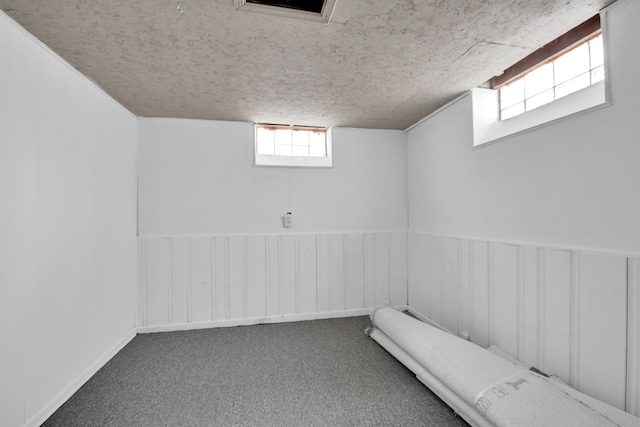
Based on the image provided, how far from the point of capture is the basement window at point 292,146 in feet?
11.2

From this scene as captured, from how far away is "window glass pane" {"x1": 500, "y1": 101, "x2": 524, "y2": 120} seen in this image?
230cm

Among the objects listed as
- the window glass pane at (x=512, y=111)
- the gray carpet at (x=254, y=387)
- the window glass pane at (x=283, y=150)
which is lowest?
the gray carpet at (x=254, y=387)

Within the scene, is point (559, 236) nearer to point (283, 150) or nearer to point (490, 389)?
point (490, 389)

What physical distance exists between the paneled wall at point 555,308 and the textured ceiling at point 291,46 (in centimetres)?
140

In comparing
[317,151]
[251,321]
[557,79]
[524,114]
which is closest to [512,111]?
[524,114]

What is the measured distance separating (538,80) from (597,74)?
16.9 inches

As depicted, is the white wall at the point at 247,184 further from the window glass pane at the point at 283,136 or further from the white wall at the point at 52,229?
the white wall at the point at 52,229

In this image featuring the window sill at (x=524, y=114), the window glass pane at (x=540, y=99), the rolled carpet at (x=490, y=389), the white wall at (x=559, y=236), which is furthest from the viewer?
the window glass pane at (x=540, y=99)

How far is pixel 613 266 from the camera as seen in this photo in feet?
4.97

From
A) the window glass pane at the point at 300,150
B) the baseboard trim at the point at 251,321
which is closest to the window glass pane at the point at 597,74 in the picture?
the window glass pane at the point at 300,150

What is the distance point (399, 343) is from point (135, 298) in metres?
2.68

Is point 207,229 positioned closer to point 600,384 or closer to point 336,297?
point 336,297

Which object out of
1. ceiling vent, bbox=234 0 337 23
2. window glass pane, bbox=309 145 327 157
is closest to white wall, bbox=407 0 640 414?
window glass pane, bbox=309 145 327 157

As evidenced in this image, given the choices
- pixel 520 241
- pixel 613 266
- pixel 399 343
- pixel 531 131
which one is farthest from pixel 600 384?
pixel 531 131
